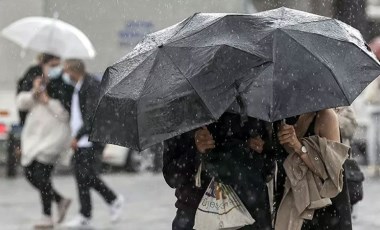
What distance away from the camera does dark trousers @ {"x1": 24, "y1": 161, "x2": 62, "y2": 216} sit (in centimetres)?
1135

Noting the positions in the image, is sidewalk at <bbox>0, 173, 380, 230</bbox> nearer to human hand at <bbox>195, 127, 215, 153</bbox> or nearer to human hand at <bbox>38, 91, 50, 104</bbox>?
human hand at <bbox>38, 91, 50, 104</bbox>

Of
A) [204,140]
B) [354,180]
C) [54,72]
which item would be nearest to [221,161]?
[204,140]

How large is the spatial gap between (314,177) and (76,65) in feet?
19.6

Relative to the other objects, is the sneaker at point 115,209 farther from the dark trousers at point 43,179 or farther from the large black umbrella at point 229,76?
the large black umbrella at point 229,76

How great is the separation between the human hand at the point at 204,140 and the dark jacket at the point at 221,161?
7 centimetres

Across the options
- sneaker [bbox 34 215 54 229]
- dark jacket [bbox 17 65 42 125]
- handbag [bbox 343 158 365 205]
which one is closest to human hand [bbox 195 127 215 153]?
handbag [bbox 343 158 365 205]

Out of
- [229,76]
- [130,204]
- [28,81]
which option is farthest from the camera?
[130,204]

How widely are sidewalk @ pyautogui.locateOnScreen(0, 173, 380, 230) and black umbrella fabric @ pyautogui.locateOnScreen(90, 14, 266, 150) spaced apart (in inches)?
228

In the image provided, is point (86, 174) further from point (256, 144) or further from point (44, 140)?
point (256, 144)

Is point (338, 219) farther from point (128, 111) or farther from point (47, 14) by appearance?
point (47, 14)

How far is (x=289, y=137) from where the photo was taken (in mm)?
5746

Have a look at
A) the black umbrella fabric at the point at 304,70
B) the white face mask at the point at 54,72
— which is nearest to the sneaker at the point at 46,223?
the white face mask at the point at 54,72

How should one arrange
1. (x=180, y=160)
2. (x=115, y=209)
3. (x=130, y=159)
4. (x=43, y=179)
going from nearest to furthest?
(x=180, y=160) < (x=43, y=179) < (x=115, y=209) < (x=130, y=159)

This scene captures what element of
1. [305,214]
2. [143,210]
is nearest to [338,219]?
[305,214]
